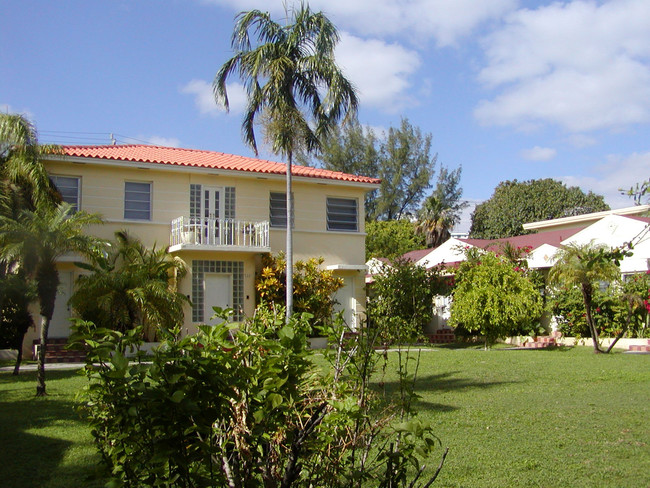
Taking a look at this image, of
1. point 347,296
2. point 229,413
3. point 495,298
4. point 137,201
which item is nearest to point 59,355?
point 137,201

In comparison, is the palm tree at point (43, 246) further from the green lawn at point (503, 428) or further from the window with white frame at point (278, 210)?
the window with white frame at point (278, 210)

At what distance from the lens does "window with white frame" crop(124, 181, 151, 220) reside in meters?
22.3

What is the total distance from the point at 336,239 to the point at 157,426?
896 inches

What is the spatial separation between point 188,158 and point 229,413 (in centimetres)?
2234

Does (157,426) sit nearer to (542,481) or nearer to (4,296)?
(542,481)

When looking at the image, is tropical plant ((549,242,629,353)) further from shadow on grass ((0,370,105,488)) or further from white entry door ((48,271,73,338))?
white entry door ((48,271,73,338))

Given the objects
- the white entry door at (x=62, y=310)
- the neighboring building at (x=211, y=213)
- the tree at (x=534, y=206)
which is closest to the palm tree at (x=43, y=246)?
the white entry door at (x=62, y=310)

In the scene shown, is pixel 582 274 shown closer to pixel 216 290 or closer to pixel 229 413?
pixel 216 290

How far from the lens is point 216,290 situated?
22.8 meters

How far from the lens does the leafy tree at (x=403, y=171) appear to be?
4888cm

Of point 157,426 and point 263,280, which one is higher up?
point 263,280

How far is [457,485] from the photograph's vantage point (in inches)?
235

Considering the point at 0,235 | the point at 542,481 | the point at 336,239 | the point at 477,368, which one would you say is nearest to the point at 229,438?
the point at 542,481

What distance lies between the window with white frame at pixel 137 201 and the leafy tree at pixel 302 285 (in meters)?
4.39
